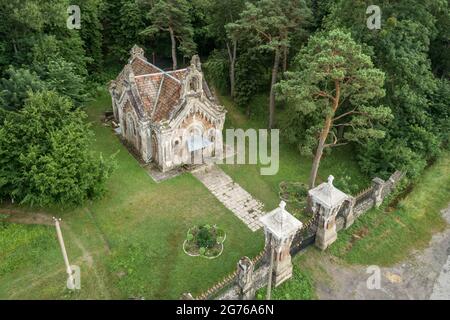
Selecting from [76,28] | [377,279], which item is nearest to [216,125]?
[377,279]

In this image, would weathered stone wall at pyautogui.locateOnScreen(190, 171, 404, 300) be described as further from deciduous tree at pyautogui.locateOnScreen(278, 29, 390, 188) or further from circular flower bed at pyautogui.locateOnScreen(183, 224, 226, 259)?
deciduous tree at pyautogui.locateOnScreen(278, 29, 390, 188)

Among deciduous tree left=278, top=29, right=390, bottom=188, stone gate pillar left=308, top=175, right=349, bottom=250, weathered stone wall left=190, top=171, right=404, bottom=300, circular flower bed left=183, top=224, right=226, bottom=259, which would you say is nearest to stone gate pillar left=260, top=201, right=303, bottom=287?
weathered stone wall left=190, top=171, right=404, bottom=300

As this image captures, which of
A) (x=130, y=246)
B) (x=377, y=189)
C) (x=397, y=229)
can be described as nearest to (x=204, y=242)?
(x=130, y=246)

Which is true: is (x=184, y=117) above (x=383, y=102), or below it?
below

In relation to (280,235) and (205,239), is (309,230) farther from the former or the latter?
(205,239)
